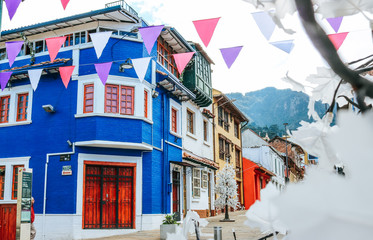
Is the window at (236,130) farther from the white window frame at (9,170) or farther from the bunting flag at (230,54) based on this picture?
the bunting flag at (230,54)

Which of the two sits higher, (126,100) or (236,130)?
(236,130)

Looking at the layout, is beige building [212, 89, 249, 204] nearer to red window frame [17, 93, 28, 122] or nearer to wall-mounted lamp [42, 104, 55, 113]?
wall-mounted lamp [42, 104, 55, 113]

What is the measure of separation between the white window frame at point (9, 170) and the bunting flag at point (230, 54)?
9.35 m

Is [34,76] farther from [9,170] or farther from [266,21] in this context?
[266,21]

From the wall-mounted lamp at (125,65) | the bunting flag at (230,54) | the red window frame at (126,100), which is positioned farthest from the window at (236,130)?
the bunting flag at (230,54)

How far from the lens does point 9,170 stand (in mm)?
14320

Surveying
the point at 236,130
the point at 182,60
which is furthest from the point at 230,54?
the point at 236,130

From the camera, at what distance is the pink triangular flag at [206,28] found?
27.0 feet

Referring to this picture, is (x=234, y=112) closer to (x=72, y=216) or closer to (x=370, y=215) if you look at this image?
(x=72, y=216)

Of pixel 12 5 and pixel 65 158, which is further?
pixel 65 158

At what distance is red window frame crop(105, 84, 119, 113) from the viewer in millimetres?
13656

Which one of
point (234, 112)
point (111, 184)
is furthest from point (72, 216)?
point (234, 112)

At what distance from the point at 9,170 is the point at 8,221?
2.09 meters

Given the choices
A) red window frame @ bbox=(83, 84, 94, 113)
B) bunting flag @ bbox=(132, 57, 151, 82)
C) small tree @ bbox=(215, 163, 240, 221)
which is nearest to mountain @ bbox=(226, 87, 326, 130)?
small tree @ bbox=(215, 163, 240, 221)
